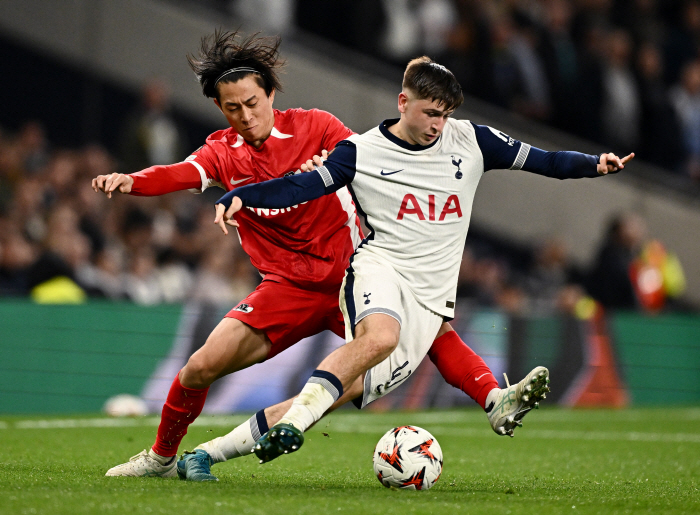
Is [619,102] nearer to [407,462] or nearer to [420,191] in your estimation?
[420,191]

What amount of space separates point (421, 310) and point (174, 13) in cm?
917

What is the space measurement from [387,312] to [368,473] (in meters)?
1.49

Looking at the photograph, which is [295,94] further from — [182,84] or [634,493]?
[634,493]

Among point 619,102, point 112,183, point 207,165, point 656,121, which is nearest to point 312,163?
point 207,165

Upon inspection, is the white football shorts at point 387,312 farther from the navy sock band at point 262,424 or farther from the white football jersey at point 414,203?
the navy sock band at point 262,424

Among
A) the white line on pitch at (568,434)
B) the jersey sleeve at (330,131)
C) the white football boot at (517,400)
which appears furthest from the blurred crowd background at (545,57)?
the white football boot at (517,400)

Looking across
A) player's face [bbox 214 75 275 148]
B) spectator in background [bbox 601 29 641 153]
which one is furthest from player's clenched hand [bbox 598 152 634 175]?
spectator in background [bbox 601 29 641 153]

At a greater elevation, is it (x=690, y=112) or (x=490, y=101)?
(x=690, y=112)

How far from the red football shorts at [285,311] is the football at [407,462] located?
0.64 meters

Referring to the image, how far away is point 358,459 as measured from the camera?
6680mm

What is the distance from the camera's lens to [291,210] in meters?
5.38

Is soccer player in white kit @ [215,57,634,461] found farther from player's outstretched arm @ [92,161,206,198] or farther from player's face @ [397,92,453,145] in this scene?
player's outstretched arm @ [92,161,206,198]

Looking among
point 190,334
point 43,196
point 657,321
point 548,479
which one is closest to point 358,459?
point 548,479

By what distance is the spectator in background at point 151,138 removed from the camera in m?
11.7
